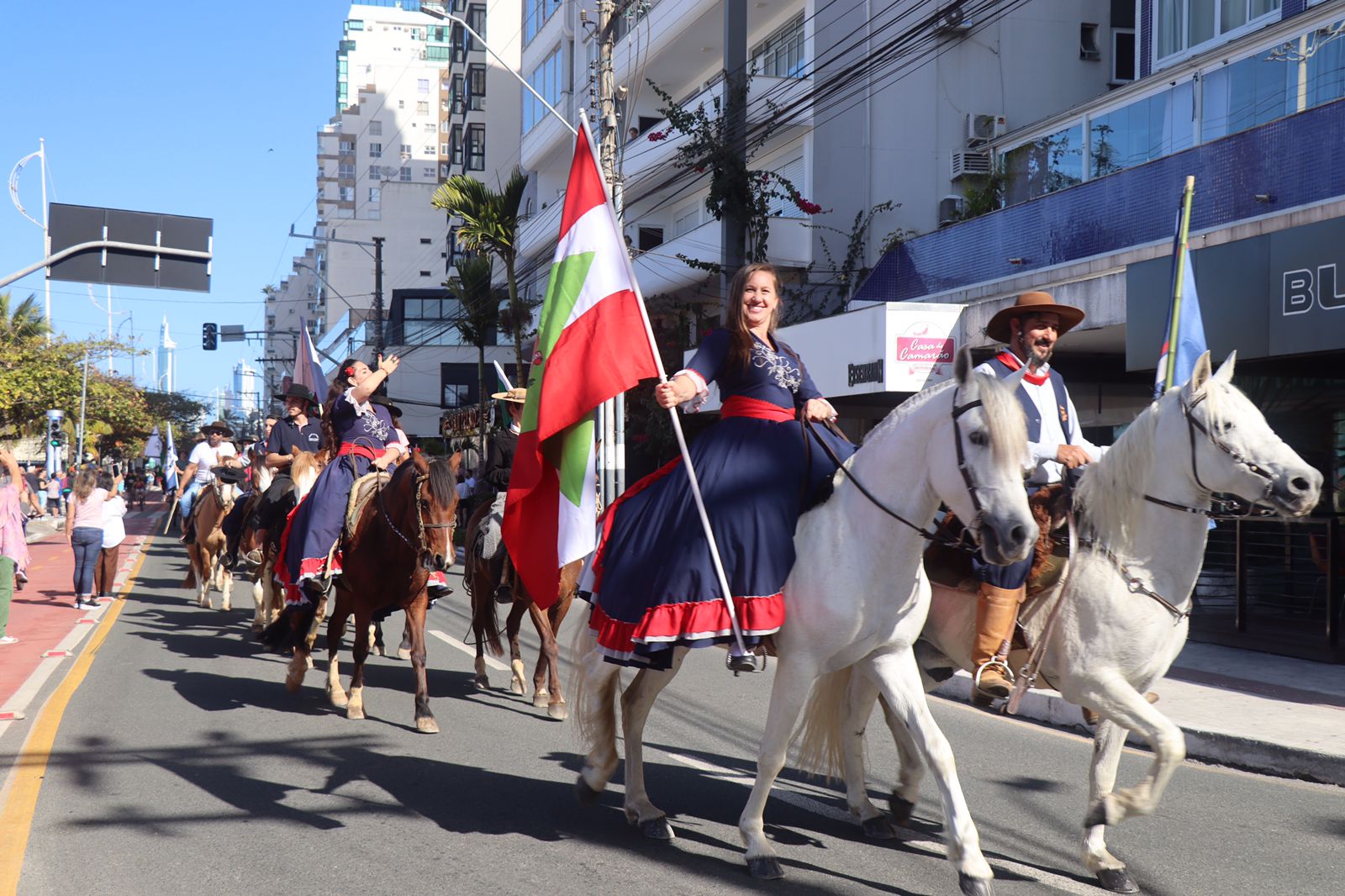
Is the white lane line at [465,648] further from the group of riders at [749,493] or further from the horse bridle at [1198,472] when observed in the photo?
the horse bridle at [1198,472]

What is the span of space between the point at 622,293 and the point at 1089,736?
487 centimetres

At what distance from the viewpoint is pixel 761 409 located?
5.27 m

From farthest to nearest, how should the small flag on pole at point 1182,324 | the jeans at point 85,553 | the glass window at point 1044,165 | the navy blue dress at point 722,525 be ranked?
1. the glass window at point 1044,165
2. the jeans at point 85,553
3. the small flag on pole at point 1182,324
4. the navy blue dress at point 722,525

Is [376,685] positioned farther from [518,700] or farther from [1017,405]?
[1017,405]

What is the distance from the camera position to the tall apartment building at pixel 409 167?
175 ft

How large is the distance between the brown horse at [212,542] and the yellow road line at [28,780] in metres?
4.62

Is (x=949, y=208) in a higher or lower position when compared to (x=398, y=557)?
higher

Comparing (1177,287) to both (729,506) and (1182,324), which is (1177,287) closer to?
(1182,324)

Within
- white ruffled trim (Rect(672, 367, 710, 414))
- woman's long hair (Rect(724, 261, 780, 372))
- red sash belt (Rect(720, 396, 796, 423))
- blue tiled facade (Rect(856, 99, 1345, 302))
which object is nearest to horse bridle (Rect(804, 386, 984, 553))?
red sash belt (Rect(720, 396, 796, 423))

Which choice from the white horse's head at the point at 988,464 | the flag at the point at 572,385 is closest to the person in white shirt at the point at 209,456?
the flag at the point at 572,385

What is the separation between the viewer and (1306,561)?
12.1 m

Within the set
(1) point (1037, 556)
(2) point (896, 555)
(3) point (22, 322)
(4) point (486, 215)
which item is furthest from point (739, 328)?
(3) point (22, 322)

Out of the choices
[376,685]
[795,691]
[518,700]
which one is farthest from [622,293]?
[376,685]

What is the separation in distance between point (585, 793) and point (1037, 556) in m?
2.51
